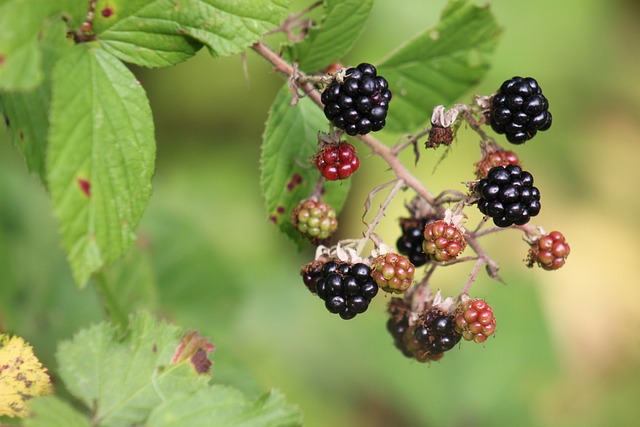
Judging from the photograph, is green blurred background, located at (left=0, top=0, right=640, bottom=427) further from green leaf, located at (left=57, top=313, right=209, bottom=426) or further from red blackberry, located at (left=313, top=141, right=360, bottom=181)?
red blackberry, located at (left=313, top=141, right=360, bottom=181)

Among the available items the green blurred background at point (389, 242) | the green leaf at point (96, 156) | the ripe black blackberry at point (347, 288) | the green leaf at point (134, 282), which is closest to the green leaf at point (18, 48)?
the green leaf at point (96, 156)

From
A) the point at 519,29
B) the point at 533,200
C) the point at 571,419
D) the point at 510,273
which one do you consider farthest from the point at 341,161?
the point at 519,29

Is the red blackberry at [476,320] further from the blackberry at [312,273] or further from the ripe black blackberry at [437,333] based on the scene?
the blackberry at [312,273]

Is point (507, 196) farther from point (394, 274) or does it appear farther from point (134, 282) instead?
point (134, 282)

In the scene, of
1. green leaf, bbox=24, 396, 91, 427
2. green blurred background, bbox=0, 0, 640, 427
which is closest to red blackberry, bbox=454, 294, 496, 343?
green leaf, bbox=24, 396, 91, 427

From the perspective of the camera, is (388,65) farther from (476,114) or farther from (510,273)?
(510,273)

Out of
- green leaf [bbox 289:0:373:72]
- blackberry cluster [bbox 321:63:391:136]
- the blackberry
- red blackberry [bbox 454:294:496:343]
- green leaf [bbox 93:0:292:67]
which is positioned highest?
green leaf [bbox 289:0:373:72]
